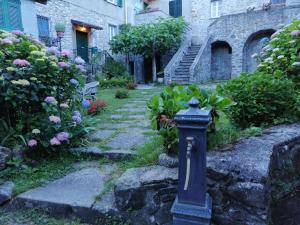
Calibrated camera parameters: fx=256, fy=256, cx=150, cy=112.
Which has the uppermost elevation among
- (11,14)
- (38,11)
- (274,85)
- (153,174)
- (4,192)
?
(38,11)

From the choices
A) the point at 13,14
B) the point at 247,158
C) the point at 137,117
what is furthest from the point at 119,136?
the point at 13,14

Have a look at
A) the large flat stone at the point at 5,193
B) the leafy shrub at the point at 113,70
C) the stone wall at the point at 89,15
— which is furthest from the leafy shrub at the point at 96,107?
the leafy shrub at the point at 113,70

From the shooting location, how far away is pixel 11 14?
641 centimetres

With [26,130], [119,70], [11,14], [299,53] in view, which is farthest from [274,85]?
[119,70]

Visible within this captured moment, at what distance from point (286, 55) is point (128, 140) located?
2.74m

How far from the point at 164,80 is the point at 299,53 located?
8605 mm

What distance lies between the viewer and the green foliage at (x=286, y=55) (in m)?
3.70

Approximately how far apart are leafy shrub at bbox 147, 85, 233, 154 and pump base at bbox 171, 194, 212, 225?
0.59 meters

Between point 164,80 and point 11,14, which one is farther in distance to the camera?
point 164,80

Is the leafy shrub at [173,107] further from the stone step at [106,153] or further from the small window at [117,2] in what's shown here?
the small window at [117,2]

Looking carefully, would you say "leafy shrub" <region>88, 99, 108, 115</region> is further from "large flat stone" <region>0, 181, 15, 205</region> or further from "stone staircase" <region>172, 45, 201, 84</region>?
"stone staircase" <region>172, 45, 201, 84</region>

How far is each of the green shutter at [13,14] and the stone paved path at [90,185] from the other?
4306 millimetres

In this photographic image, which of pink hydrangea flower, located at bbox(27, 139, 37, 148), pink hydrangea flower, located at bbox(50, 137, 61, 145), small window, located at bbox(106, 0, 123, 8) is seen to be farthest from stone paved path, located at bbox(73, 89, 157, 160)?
small window, located at bbox(106, 0, 123, 8)

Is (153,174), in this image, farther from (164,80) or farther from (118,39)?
(118,39)
